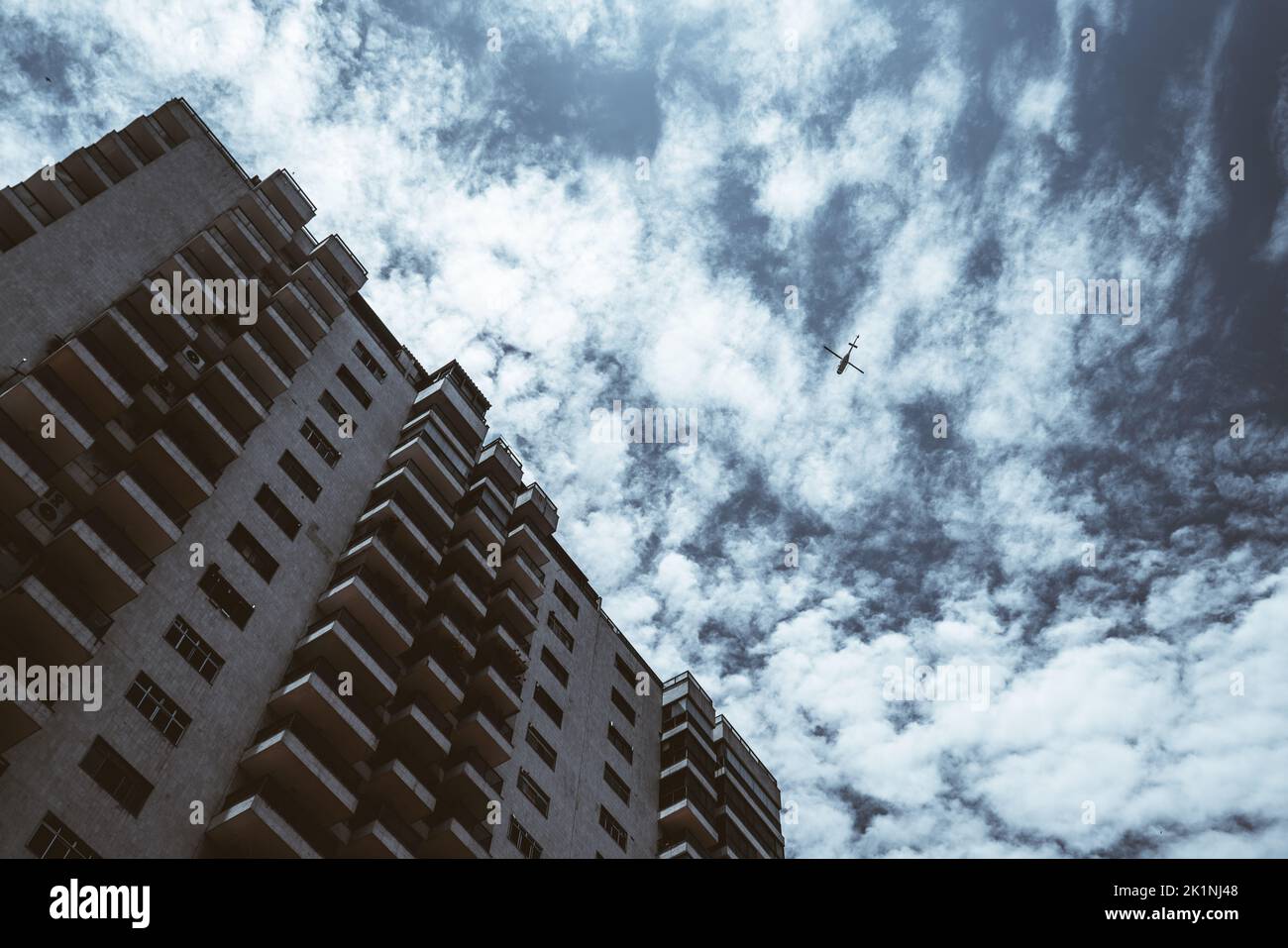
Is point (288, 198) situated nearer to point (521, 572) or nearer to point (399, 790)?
point (521, 572)

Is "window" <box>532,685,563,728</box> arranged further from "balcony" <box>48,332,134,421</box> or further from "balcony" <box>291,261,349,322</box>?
"balcony" <box>48,332,134,421</box>

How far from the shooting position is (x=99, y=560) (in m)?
28.7

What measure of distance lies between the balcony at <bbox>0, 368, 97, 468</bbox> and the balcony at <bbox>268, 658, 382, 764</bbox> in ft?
32.9

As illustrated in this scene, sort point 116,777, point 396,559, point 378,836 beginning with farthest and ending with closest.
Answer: point 396,559, point 378,836, point 116,777

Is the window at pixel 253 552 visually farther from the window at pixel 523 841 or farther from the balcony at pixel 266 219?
the balcony at pixel 266 219

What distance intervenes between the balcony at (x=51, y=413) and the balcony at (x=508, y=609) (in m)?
19.3

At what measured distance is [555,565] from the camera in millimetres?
53469

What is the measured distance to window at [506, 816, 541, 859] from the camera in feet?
128

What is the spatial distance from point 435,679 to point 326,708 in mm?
5825

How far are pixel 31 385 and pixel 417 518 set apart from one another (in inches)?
693

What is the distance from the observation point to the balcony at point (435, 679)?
3862 centimetres

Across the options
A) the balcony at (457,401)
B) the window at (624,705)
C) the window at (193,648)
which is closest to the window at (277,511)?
the window at (193,648)

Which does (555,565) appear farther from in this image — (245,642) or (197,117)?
(197,117)

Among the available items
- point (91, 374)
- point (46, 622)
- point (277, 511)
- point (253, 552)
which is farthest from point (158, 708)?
point (91, 374)
